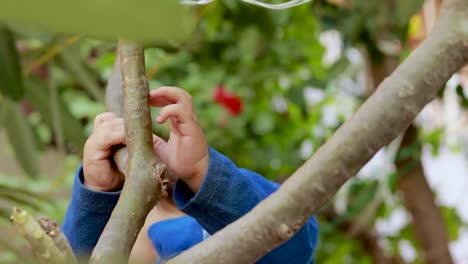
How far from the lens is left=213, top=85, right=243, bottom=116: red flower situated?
1.31m

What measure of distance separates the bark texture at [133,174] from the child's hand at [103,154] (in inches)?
3.1

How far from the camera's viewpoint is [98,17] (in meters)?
0.11

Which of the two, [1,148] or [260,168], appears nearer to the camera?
[260,168]

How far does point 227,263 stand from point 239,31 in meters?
0.98

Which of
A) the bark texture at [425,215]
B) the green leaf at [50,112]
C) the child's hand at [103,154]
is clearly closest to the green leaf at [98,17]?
the child's hand at [103,154]

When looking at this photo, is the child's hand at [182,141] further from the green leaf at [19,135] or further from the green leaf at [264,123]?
the green leaf at [264,123]

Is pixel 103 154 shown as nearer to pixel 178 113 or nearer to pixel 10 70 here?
pixel 178 113

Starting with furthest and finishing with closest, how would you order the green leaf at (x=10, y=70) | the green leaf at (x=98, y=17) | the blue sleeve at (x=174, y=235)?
the green leaf at (x=10, y=70), the blue sleeve at (x=174, y=235), the green leaf at (x=98, y=17)

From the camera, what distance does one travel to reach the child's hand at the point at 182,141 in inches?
17.6

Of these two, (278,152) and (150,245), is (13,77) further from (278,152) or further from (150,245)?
(278,152)

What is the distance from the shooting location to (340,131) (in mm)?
248

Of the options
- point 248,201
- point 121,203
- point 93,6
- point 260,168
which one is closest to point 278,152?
point 260,168

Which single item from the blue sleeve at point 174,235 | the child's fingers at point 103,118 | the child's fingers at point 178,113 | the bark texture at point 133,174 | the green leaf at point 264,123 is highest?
the bark texture at point 133,174

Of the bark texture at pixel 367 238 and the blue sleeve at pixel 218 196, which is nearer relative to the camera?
the blue sleeve at pixel 218 196
